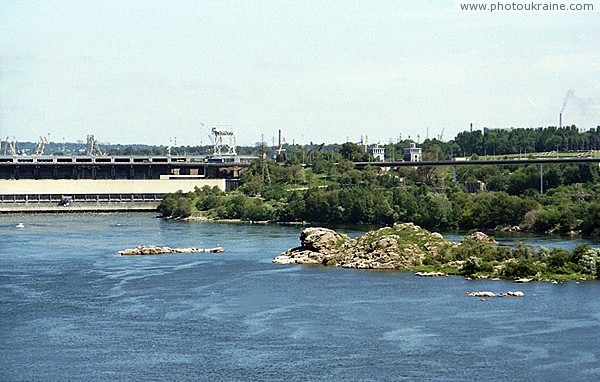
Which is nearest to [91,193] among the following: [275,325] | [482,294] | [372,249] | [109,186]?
[109,186]

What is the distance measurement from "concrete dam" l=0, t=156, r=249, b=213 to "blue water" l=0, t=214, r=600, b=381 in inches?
1831

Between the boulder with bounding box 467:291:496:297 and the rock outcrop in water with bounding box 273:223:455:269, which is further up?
the rock outcrop in water with bounding box 273:223:455:269

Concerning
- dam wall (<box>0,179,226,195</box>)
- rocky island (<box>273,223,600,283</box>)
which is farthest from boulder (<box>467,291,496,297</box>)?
dam wall (<box>0,179,226,195</box>)

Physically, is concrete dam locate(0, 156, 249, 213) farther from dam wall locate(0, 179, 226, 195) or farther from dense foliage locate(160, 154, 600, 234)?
dense foliage locate(160, 154, 600, 234)

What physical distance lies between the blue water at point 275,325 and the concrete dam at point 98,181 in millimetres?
46502

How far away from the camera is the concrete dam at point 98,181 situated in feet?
313

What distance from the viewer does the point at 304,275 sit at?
44094 mm

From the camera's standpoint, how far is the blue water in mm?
27500

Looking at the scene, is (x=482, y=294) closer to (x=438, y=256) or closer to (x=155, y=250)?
(x=438, y=256)

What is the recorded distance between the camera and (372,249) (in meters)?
46.8

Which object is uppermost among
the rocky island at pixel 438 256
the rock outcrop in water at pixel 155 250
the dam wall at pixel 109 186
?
the dam wall at pixel 109 186

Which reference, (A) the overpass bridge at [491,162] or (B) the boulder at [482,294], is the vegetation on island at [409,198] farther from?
(B) the boulder at [482,294]

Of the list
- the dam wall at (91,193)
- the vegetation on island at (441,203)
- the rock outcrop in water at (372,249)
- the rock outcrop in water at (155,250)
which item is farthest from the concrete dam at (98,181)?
the rock outcrop in water at (372,249)

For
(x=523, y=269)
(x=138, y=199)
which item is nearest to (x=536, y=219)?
(x=523, y=269)
